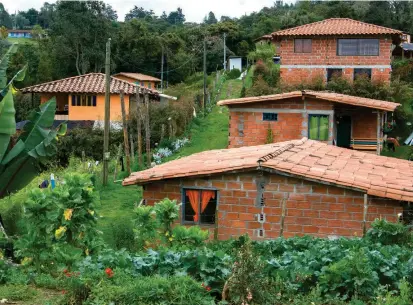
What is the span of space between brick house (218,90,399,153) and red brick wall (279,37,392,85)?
29.5ft

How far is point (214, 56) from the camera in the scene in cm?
6184

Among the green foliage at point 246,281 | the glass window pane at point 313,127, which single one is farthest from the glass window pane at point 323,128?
the green foliage at point 246,281

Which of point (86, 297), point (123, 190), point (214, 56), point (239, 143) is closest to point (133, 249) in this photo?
point (86, 297)

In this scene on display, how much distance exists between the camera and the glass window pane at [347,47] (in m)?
36.0

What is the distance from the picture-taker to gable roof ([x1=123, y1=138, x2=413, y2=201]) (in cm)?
1392

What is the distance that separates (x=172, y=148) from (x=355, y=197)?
50.9 ft

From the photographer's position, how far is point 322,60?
36.5 meters

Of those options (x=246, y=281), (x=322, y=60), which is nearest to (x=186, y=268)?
(x=246, y=281)

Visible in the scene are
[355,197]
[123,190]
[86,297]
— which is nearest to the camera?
[86,297]

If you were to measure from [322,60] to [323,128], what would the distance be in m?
12.2

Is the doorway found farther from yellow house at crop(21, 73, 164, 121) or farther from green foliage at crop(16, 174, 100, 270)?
green foliage at crop(16, 174, 100, 270)

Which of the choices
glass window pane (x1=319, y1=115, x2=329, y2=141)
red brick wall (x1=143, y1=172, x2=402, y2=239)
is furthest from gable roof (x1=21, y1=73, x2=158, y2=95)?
red brick wall (x1=143, y1=172, x2=402, y2=239)

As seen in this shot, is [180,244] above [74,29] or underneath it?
underneath

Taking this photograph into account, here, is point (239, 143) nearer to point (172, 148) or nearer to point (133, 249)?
point (172, 148)
